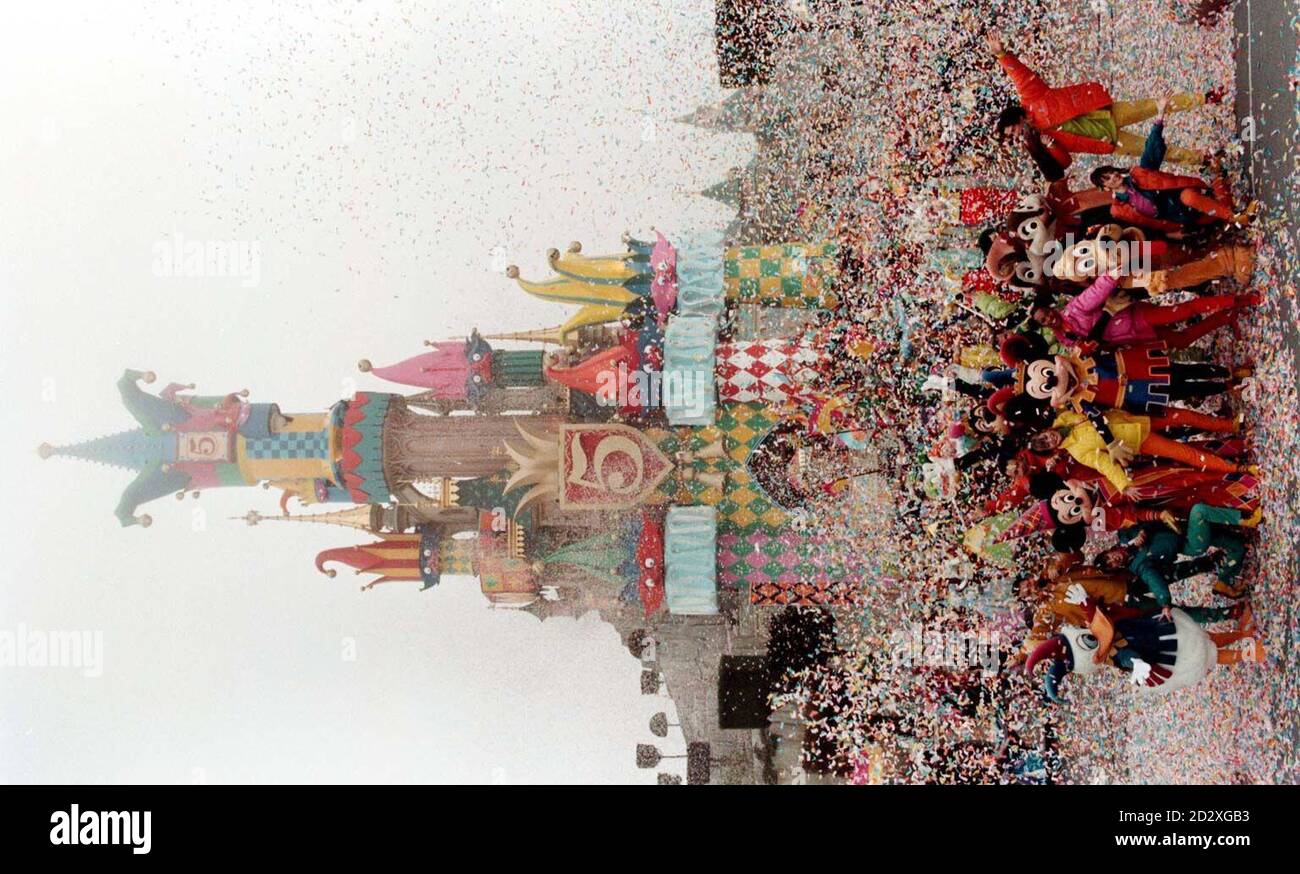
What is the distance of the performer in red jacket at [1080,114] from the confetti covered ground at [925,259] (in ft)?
1.60

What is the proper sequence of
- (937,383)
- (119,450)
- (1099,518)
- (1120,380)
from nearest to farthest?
(1120,380)
(1099,518)
(937,383)
(119,450)

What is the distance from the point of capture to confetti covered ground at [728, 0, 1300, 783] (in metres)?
5.72

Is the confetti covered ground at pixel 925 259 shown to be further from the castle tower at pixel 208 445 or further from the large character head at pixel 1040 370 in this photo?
the castle tower at pixel 208 445

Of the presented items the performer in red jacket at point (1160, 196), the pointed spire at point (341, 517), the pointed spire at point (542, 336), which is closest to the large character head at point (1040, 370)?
the performer in red jacket at point (1160, 196)

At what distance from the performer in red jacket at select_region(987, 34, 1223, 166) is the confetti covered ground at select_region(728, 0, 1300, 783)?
49 cm

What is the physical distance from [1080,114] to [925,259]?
48.0 inches

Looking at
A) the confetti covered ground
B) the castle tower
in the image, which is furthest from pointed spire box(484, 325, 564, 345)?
the confetti covered ground

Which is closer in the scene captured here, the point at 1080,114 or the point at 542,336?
the point at 1080,114

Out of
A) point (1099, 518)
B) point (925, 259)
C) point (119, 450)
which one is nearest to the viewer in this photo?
point (1099, 518)

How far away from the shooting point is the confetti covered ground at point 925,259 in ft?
18.8

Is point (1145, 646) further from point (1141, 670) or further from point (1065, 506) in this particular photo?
point (1065, 506)

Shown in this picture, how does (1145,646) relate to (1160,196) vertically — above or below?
below

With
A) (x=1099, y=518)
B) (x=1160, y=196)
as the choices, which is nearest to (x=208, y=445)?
(x=1099, y=518)

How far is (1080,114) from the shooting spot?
4902mm
